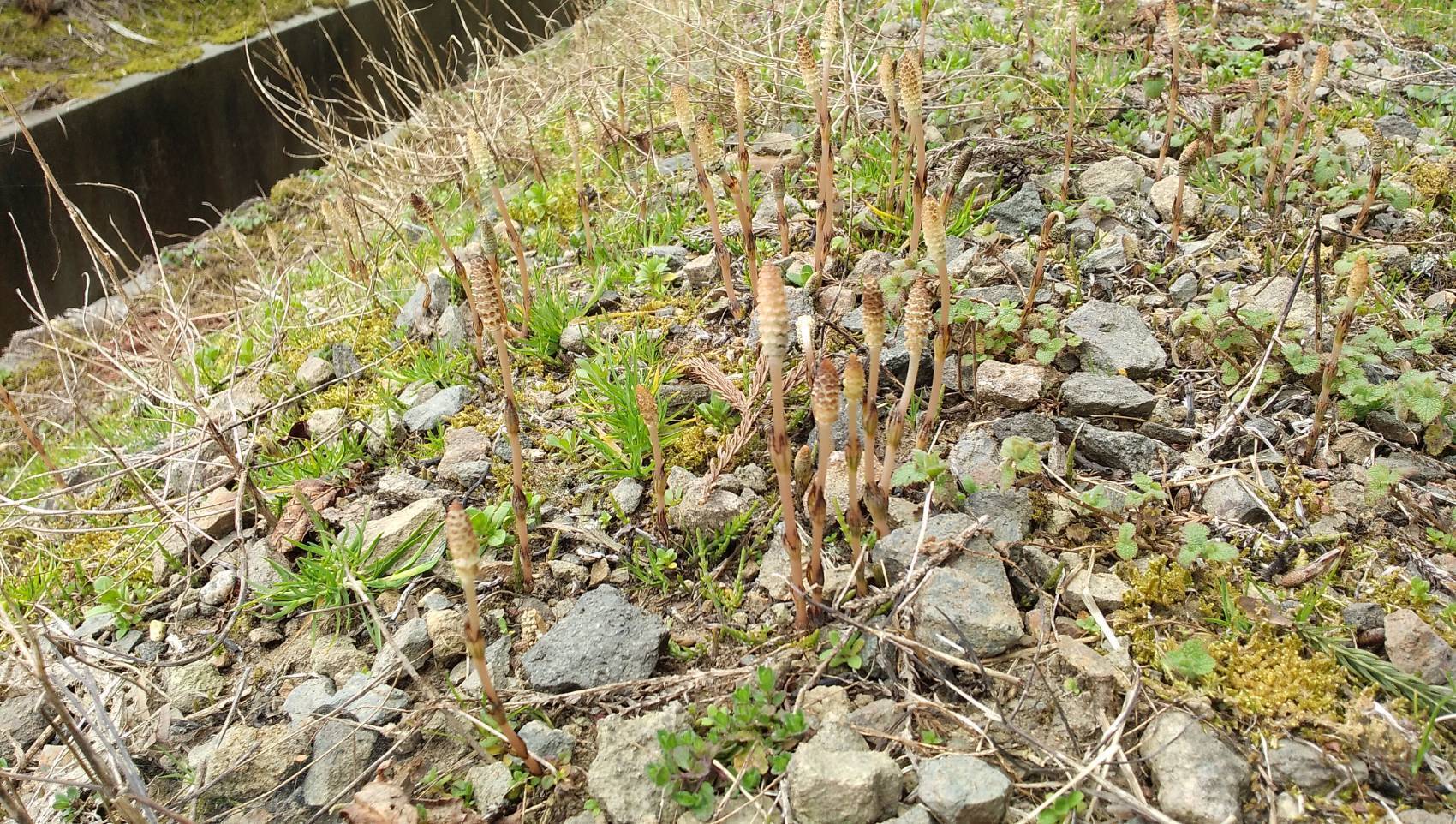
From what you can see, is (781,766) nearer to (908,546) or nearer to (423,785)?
(908,546)

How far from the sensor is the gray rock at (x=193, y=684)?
206 centimetres

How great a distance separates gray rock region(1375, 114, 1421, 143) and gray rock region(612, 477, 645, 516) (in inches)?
116

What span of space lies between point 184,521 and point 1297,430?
111 inches

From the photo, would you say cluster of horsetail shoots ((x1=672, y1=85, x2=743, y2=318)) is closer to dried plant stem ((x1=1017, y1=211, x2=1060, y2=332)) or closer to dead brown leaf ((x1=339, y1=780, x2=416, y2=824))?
dried plant stem ((x1=1017, y1=211, x2=1060, y2=332))

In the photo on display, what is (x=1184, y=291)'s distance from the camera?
2.59 m

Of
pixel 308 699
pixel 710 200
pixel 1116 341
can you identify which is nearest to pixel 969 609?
pixel 1116 341

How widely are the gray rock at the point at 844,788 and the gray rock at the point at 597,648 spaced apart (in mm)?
434

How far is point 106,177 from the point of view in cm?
704

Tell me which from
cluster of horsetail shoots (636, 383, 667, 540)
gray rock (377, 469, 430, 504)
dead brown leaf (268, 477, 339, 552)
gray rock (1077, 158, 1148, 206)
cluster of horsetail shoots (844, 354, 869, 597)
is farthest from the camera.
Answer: gray rock (1077, 158, 1148, 206)

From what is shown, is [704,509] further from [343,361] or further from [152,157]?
[152,157]

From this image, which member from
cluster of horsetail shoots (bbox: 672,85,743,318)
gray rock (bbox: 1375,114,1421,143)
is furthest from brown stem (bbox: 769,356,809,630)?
gray rock (bbox: 1375,114,1421,143)

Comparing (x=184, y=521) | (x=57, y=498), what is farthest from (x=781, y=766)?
(x=57, y=498)

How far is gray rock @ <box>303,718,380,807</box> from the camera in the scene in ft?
5.75

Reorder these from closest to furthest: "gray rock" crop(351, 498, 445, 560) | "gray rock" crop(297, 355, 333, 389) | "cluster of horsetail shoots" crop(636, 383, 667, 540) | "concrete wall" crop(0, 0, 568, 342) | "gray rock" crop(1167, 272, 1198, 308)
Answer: "cluster of horsetail shoots" crop(636, 383, 667, 540) → "gray rock" crop(351, 498, 445, 560) → "gray rock" crop(1167, 272, 1198, 308) → "gray rock" crop(297, 355, 333, 389) → "concrete wall" crop(0, 0, 568, 342)
